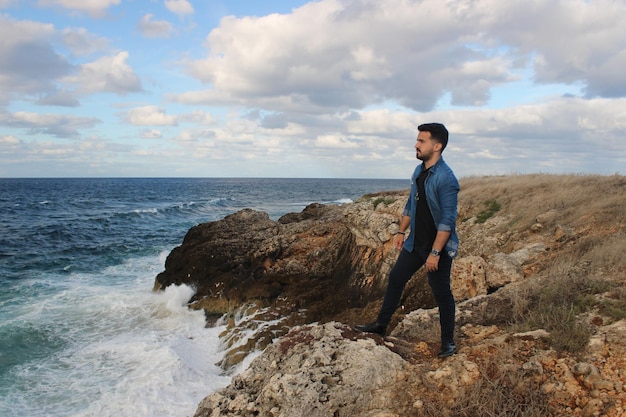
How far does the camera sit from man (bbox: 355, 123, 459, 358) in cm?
425

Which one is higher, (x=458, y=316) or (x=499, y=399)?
(x=458, y=316)

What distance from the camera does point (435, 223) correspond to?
447 cm

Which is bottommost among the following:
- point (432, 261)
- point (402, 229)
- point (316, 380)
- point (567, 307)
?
point (316, 380)

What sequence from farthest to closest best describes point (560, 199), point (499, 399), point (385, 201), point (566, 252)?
point (385, 201) < point (560, 199) < point (566, 252) < point (499, 399)

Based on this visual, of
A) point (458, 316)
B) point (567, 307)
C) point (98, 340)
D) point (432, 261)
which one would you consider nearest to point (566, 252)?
point (567, 307)

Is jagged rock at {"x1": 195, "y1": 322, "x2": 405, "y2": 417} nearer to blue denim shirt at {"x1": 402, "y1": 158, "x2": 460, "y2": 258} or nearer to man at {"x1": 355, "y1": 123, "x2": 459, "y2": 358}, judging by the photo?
man at {"x1": 355, "y1": 123, "x2": 459, "y2": 358}

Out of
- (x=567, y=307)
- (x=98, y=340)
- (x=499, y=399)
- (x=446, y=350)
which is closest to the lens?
(x=499, y=399)

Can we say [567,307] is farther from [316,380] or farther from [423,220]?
[316,380]

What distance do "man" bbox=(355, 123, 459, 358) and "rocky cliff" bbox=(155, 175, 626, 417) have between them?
584 mm

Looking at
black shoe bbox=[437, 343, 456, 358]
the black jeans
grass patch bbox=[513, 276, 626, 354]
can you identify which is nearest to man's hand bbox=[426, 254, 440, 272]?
the black jeans

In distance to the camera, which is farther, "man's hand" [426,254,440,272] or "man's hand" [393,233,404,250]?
"man's hand" [393,233,404,250]

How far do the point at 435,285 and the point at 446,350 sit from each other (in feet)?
2.35

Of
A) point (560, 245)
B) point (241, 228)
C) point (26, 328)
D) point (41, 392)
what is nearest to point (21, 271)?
point (26, 328)

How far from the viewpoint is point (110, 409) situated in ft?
24.9
